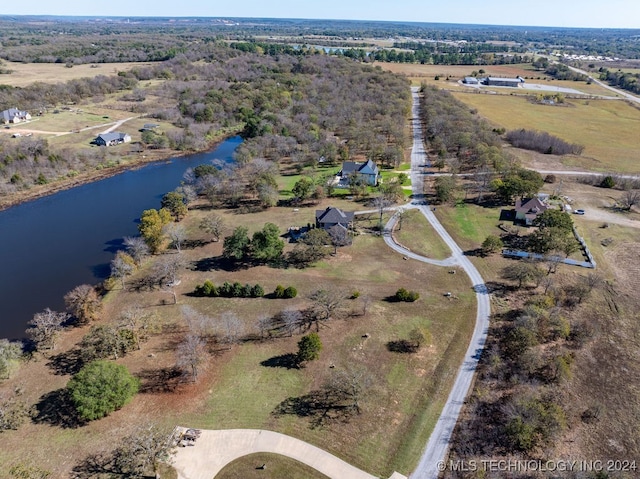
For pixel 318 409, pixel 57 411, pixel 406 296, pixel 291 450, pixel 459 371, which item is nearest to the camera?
pixel 291 450

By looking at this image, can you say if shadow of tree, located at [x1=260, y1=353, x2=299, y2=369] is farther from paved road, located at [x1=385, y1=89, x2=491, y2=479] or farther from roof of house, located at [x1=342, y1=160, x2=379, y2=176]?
roof of house, located at [x1=342, y1=160, x2=379, y2=176]

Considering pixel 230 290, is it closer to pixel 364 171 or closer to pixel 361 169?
pixel 364 171

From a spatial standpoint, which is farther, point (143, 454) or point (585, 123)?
point (585, 123)

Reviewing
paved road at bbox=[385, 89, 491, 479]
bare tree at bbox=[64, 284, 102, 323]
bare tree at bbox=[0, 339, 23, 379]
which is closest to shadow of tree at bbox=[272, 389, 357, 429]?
paved road at bbox=[385, 89, 491, 479]

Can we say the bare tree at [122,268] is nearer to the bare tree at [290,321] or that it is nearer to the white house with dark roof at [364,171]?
the bare tree at [290,321]

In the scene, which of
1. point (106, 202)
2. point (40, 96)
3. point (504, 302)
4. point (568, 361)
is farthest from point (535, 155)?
point (40, 96)

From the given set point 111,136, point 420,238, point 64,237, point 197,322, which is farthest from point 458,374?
point 111,136
